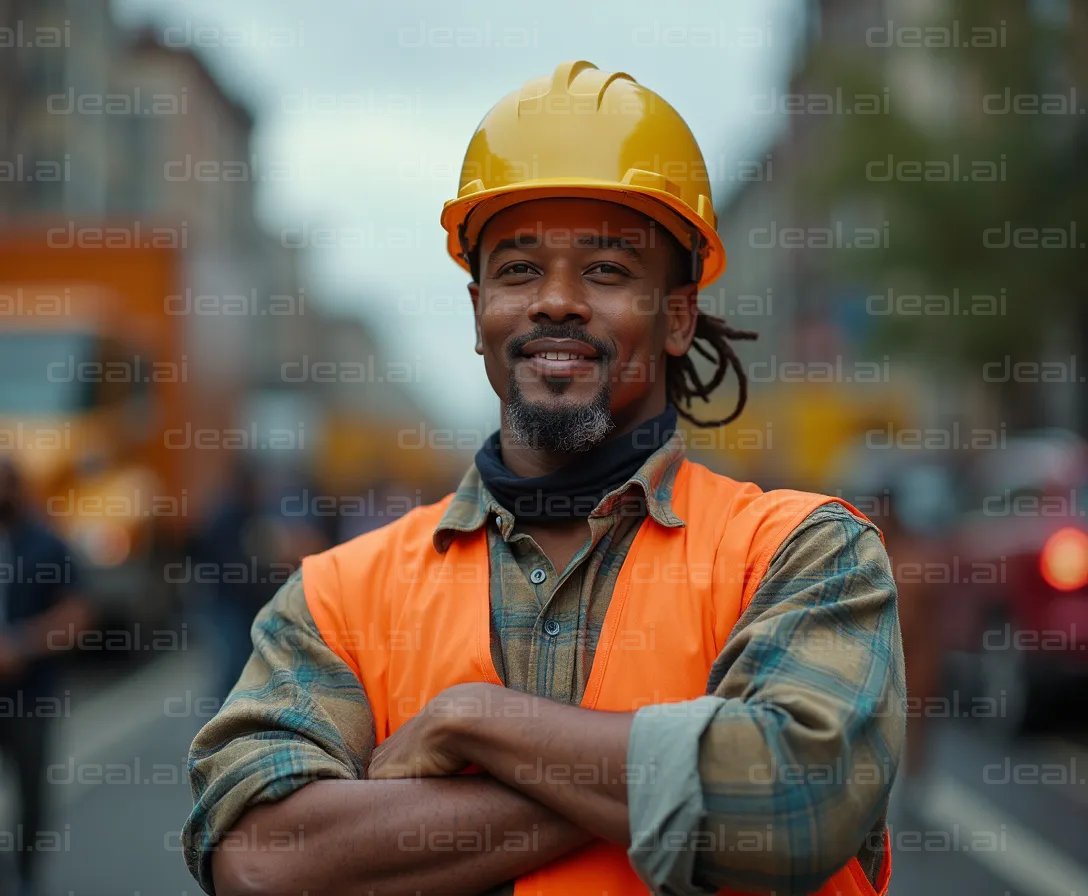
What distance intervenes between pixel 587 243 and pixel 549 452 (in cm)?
40

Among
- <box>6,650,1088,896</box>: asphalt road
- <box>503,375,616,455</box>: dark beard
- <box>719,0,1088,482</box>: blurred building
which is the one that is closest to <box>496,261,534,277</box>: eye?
<box>503,375,616,455</box>: dark beard

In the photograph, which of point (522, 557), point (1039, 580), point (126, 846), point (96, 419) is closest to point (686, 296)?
point (522, 557)

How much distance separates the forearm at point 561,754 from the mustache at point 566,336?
27.3 inches

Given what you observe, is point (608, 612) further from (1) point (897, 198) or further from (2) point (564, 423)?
(1) point (897, 198)

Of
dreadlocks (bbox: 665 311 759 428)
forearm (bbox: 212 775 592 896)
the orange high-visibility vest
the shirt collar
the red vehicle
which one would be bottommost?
the red vehicle

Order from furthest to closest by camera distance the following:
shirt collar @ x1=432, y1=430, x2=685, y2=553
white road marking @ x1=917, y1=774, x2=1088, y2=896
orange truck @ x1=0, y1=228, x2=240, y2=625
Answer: orange truck @ x1=0, y1=228, x2=240, y2=625 → white road marking @ x1=917, y1=774, x2=1088, y2=896 → shirt collar @ x1=432, y1=430, x2=685, y2=553

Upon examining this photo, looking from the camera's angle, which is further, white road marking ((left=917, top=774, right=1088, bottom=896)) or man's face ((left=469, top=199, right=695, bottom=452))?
white road marking ((left=917, top=774, right=1088, bottom=896))

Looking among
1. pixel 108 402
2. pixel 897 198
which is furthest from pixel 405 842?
pixel 897 198

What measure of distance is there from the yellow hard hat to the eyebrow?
0.25 feet

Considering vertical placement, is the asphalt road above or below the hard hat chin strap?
below

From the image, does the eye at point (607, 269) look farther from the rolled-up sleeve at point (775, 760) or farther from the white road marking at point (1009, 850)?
the white road marking at point (1009, 850)

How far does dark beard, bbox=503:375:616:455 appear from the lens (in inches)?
93.2

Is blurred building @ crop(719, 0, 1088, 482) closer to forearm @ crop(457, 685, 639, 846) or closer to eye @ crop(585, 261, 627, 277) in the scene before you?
eye @ crop(585, 261, 627, 277)

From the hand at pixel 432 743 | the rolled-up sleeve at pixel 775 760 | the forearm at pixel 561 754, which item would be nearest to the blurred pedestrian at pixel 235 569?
the hand at pixel 432 743
